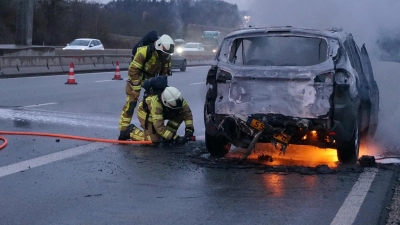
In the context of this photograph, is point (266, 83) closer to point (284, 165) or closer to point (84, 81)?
point (284, 165)

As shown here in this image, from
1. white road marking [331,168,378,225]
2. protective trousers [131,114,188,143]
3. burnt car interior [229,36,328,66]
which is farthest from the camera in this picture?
protective trousers [131,114,188,143]

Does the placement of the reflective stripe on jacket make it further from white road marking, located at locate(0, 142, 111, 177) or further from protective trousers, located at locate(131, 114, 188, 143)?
white road marking, located at locate(0, 142, 111, 177)

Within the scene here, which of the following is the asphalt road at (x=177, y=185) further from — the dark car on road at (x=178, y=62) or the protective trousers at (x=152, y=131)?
the dark car on road at (x=178, y=62)

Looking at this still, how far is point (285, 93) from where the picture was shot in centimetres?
784

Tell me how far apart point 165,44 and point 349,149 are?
314 centimetres

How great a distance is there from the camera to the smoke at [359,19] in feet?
46.7

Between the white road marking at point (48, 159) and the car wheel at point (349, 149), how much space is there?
321cm

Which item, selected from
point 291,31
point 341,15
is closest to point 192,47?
point 341,15

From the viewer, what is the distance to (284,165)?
26.4 ft

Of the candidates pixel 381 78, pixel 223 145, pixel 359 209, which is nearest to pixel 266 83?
pixel 223 145

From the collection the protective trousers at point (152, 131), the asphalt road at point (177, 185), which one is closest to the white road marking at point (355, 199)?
the asphalt road at point (177, 185)

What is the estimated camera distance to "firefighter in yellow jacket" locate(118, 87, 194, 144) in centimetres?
913

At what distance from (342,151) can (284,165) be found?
70 cm

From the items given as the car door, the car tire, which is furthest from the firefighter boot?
the car door
